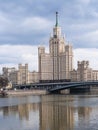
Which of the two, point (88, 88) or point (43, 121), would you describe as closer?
point (43, 121)

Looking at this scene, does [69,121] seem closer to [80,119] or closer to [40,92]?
[80,119]

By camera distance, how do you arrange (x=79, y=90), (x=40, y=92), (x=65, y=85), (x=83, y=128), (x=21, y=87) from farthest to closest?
(x=79, y=90), (x=21, y=87), (x=65, y=85), (x=40, y=92), (x=83, y=128)

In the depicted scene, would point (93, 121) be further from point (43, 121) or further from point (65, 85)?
point (65, 85)

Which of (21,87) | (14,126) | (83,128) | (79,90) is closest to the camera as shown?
(83,128)

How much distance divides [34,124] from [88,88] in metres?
149

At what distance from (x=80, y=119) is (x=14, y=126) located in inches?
320

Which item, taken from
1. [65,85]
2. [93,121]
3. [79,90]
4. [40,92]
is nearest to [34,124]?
[93,121]

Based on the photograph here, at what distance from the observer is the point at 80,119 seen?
42969 mm

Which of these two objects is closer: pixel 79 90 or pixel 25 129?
pixel 25 129

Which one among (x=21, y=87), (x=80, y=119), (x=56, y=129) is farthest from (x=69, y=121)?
(x=21, y=87)

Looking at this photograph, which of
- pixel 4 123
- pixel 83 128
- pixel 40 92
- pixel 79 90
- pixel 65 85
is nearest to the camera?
pixel 83 128

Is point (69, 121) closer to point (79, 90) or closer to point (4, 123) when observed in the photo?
point (4, 123)

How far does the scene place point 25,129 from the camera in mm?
35281

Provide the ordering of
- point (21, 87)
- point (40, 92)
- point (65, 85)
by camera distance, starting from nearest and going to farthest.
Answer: point (40, 92), point (65, 85), point (21, 87)
